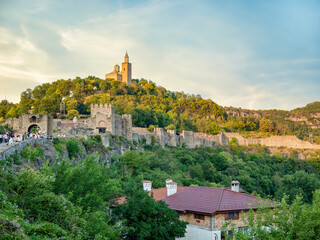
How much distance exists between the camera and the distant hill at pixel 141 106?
61062 millimetres

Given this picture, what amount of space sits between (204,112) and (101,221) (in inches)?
3389

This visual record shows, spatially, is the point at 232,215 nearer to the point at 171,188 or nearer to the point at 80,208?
the point at 171,188

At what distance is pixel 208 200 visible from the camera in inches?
808

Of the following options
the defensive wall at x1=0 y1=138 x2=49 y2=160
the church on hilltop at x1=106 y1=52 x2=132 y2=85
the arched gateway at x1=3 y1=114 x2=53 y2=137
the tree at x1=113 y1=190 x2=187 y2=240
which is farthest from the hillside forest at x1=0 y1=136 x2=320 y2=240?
the church on hilltop at x1=106 y1=52 x2=132 y2=85

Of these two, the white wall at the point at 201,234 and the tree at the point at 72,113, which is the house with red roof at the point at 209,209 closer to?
the white wall at the point at 201,234

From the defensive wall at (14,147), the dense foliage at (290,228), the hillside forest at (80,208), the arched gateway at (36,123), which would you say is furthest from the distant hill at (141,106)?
A: the dense foliage at (290,228)

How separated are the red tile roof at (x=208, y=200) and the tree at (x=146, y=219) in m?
3.86

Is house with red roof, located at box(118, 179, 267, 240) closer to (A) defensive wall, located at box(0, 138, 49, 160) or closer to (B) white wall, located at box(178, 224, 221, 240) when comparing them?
(B) white wall, located at box(178, 224, 221, 240)

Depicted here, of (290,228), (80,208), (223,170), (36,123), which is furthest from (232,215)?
(223,170)

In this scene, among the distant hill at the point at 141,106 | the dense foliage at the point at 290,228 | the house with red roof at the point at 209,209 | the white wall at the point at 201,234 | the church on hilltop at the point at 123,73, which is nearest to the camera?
the dense foliage at the point at 290,228

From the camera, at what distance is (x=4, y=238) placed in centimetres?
721

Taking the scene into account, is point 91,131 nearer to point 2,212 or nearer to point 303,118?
point 2,212

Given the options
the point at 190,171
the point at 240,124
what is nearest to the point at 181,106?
the point at 240,124

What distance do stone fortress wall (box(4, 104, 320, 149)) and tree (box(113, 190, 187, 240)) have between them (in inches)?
525
